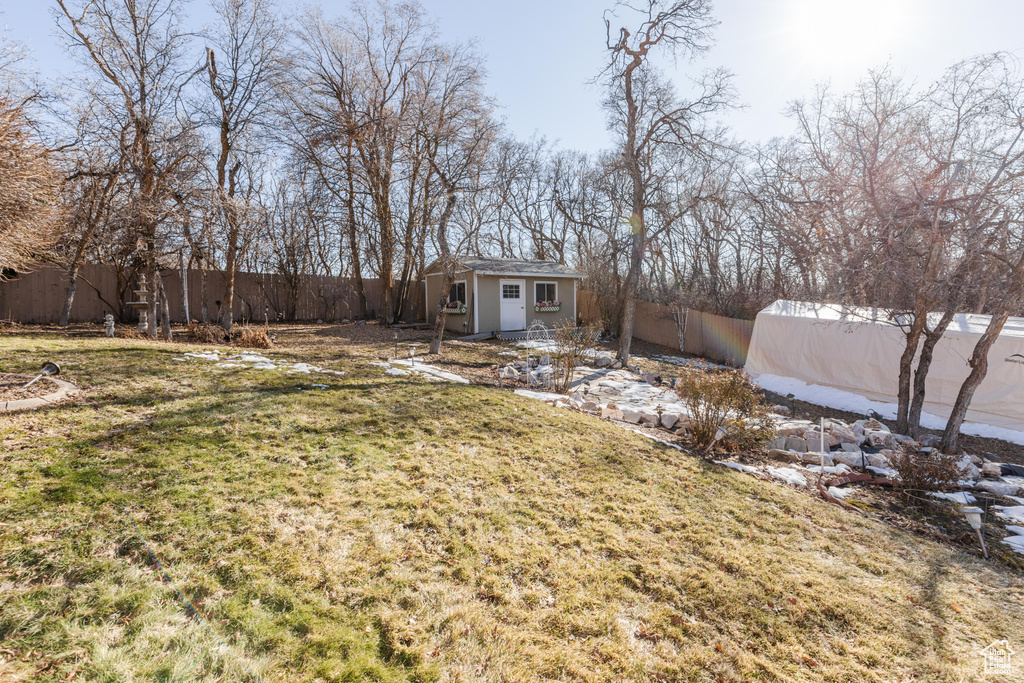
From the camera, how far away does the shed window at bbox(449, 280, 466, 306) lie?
14.8 meters

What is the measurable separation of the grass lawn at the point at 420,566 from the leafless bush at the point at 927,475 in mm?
1150

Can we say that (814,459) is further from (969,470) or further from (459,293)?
(459,293)

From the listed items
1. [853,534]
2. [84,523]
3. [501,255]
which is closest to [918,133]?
[853,534]

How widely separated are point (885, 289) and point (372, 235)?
14.5 meters

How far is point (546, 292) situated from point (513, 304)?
143 cm

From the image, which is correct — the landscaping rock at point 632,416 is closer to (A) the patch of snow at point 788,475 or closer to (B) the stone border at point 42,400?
(A) the patch of snow at point 788,475

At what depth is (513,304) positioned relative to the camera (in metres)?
14.8

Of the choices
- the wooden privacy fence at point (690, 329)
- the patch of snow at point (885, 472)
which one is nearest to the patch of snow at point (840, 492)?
the patch of snow at point (885, 472)

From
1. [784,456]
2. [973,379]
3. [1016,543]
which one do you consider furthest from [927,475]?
[973,379]

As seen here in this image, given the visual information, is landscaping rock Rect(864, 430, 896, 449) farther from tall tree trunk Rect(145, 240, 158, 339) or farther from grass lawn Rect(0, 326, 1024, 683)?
tall tree trunk Rect(145, 240, 158, 339)

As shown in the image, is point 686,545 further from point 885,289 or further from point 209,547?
point 885,289

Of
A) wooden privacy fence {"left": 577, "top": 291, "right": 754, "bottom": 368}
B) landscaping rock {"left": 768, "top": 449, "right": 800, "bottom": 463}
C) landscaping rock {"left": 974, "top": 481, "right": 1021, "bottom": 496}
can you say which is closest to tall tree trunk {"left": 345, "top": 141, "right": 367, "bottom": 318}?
wooden privacy fence {"left": 577, "top": 291, "right": 754, "bottom": 368}

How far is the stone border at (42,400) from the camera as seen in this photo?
3.58m

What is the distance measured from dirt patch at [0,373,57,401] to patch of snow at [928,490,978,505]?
8523 mm
